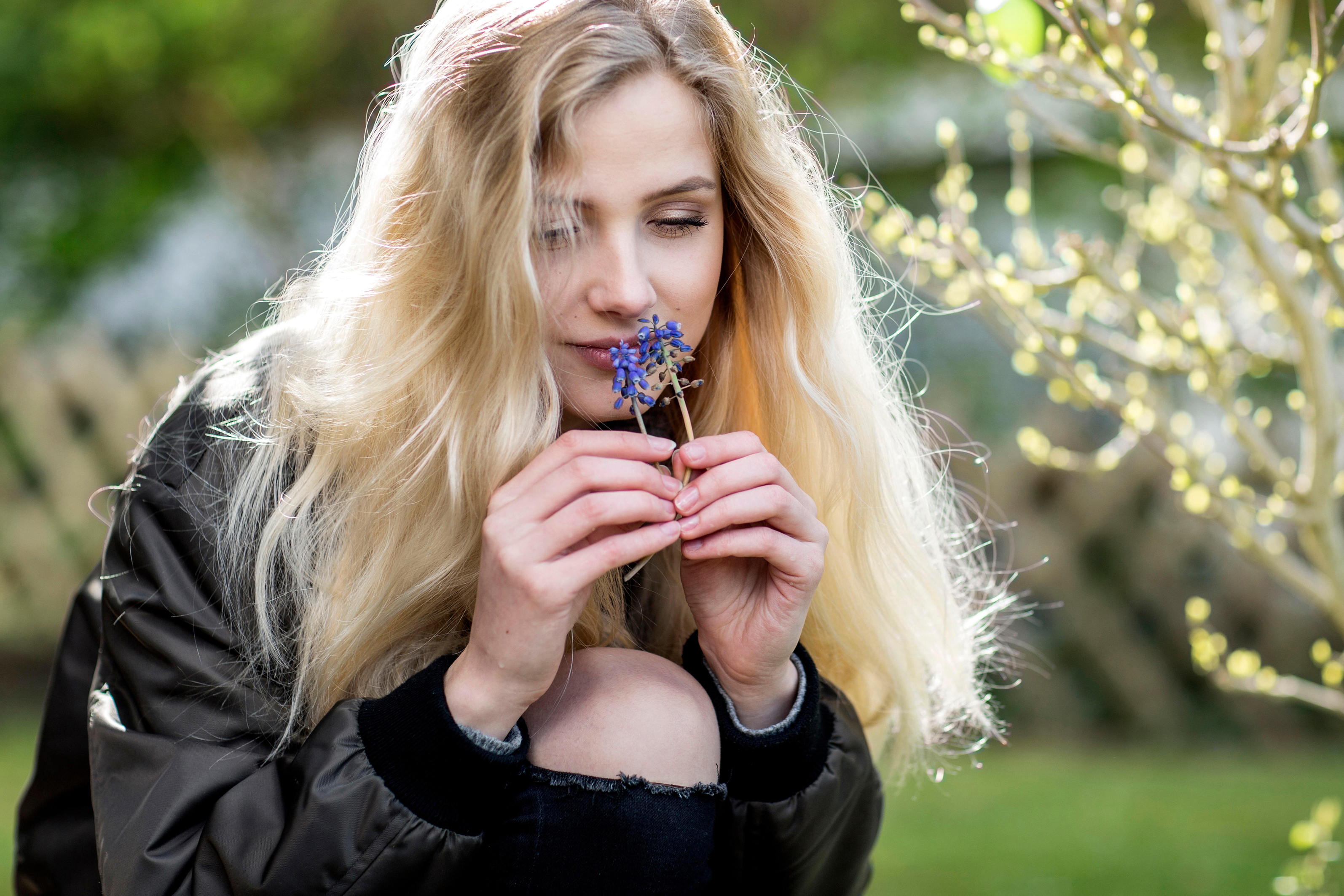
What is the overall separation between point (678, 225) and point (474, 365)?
1.02 ft

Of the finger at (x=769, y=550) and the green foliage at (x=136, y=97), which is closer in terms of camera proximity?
the finger at (x=769, y=550)

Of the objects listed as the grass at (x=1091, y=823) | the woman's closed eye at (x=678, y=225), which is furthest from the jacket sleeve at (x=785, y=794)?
the grass at (x=1091, y=823)

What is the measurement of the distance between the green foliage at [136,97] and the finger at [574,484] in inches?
139

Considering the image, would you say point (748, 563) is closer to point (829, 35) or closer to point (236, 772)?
point (236, 772)

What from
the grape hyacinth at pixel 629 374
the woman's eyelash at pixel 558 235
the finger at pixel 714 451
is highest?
the woman's eyelash at pixel 558 235

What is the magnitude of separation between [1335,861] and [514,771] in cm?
223

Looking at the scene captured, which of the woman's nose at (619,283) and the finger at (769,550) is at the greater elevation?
the woman's nose at (619,283)

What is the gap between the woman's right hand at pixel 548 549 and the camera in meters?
1.31

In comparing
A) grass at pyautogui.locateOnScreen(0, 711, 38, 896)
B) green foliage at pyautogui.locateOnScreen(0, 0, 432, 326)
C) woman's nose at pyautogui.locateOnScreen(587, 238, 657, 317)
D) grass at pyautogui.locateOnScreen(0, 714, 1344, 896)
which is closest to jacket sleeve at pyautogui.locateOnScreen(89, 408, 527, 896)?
woman's nose at pyautogui.locateOnScreen(587, 238, 657, 317)

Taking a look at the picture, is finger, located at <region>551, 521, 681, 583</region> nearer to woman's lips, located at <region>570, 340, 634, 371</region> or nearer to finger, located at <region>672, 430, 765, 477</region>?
finger, located at <region>672, 430, 765, 477</region>

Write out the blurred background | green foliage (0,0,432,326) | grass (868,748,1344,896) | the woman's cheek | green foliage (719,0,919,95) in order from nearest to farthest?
the woman's cheek < grass (868,748,1344,896) < the blurred background < green foliage (719,0,919,95) < green foliage (0,0,432,326)

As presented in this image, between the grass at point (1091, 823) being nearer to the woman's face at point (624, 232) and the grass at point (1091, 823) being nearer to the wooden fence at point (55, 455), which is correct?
the wooden fence at point (55, 455)

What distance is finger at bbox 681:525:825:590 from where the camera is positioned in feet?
4.55

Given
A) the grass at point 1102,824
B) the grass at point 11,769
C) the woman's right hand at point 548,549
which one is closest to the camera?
the woman's right hand at point 548,549
